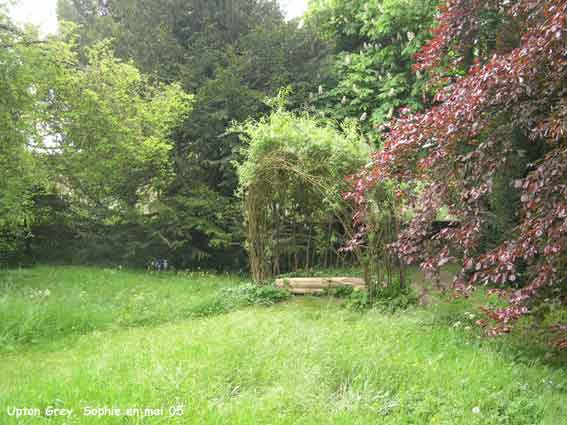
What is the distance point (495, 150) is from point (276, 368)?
8.77 ft

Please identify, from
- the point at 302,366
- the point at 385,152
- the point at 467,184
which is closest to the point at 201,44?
the point at 385,152

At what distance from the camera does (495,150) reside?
154 inches

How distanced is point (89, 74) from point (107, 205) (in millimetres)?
2863

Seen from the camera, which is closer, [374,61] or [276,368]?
[276,368]

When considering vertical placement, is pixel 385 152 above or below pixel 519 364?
above

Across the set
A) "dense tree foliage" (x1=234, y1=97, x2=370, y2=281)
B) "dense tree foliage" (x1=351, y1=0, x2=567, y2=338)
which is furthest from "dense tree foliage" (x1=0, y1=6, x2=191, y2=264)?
"dense tree foliage" (x1=351, y1=0, x2=567, y2=338)

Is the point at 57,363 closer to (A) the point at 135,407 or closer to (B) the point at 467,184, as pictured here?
(A) the point at 135,407

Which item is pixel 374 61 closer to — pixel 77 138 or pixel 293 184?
pixel 293 184

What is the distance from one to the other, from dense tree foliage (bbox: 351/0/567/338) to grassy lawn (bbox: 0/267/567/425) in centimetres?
57

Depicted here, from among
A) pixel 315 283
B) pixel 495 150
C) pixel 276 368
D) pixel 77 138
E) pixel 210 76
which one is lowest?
pixel 276 368

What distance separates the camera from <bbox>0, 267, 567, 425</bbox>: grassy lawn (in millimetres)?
2459

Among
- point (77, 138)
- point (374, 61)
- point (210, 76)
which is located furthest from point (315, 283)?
point (374, 61)

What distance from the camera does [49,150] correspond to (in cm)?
836

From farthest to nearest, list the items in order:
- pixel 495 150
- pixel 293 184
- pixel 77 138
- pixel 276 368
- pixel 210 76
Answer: pixel 210 76 → pixel 77 138 → pixel 293 184 → pixel 495 150 → pixel 276 368
